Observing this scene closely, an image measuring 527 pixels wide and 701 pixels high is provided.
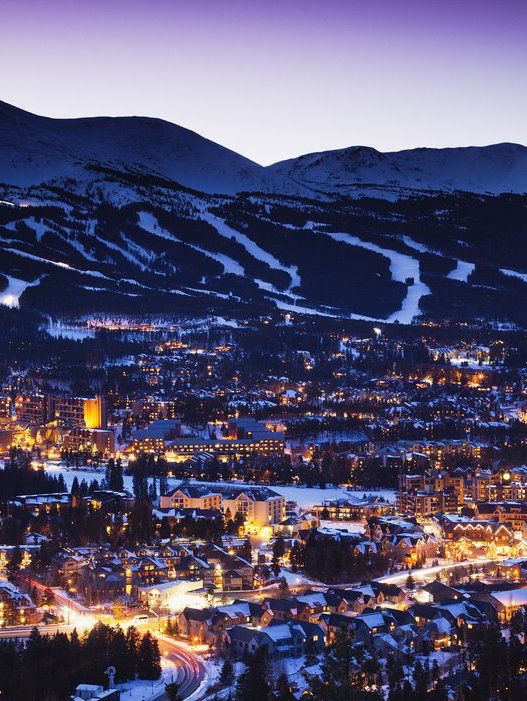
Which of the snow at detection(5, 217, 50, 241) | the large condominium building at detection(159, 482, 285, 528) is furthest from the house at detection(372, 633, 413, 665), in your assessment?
the snow at detection(5, 217, 50, 241)

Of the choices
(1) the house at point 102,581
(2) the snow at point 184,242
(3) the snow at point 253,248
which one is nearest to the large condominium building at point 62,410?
(1) the house at point 102,581

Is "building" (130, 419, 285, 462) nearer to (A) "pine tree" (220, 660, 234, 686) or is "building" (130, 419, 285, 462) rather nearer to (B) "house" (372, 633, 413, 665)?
(B) "house" (372, 633, 413, 665)

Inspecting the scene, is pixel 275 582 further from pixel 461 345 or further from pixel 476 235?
pixel 476 235

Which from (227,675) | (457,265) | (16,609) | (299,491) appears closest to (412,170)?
(457,265)

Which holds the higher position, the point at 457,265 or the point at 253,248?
the point at 253,248

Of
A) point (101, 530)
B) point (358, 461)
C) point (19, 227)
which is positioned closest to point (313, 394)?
point (358, 461)

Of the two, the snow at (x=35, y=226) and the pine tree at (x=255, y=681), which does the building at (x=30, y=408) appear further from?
the snow at (x=35, y=226)

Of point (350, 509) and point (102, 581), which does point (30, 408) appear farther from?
point (102, 581)
